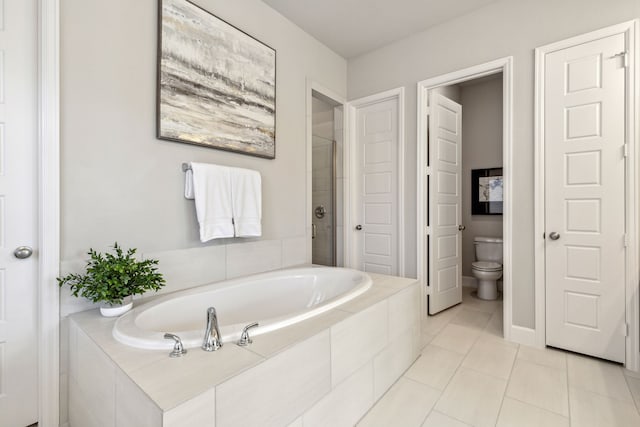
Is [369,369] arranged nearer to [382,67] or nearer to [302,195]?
[302,195]

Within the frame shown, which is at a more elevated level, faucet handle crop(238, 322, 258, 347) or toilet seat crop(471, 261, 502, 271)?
faucet handle crop(238, 322, 258, 347)

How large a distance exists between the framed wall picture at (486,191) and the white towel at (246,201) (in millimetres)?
3160

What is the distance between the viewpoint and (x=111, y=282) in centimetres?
135

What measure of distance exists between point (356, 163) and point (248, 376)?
105 inches

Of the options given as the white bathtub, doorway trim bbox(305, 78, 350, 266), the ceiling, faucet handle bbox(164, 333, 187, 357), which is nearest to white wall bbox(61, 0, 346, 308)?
the white bathtub

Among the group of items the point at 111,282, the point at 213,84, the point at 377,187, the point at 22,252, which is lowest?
the point at 111,282

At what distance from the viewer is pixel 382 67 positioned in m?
3.12

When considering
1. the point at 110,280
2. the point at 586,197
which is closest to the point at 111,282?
the point at 110,280

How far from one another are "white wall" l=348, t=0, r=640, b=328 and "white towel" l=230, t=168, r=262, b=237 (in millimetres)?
1531

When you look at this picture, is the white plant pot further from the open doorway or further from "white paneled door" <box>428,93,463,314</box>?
"white paneled door" <box>428,93,463,314</box>

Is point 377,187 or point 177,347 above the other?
point 377,187

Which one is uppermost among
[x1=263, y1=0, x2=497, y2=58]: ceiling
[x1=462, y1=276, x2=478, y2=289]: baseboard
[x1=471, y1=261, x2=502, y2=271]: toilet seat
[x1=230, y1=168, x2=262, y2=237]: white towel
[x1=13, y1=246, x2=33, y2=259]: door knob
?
[x1=263, y1=0, x2=497, y2=58]: ceiling

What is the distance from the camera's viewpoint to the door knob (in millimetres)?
1373

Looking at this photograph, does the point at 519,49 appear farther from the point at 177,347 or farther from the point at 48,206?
the point at 48,206
